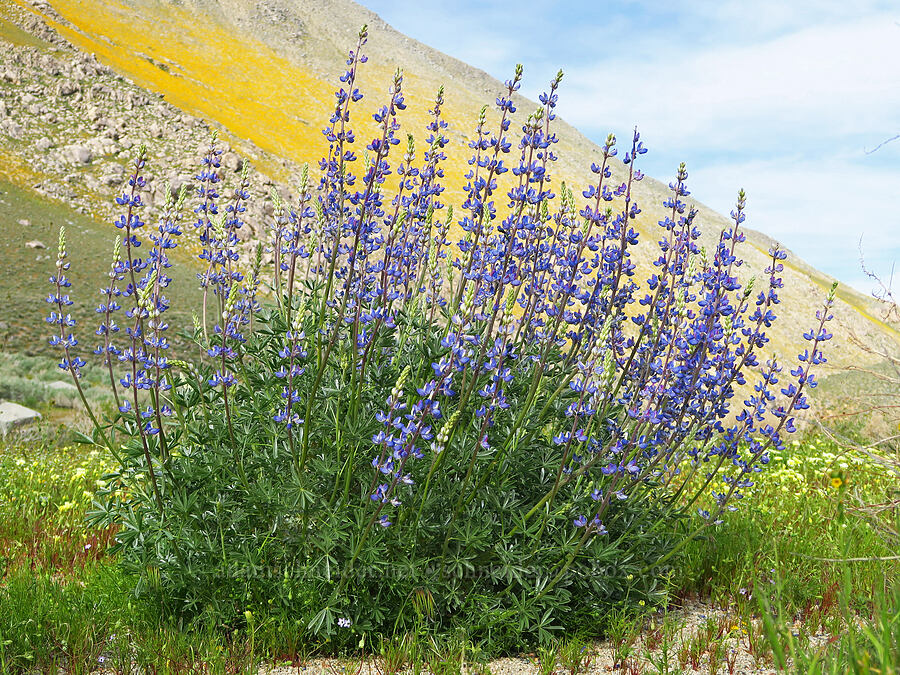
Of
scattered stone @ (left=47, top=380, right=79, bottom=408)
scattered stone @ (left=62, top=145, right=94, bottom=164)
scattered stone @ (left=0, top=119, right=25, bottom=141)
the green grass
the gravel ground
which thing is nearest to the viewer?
the green grass

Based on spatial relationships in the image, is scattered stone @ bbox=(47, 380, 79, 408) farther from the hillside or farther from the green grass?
the hillside

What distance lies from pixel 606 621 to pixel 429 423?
1.69 m

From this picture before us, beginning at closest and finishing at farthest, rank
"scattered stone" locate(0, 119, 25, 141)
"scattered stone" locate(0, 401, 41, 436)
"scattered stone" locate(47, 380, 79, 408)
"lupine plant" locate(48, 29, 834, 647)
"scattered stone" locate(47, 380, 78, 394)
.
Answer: "lupine plant" locate(48, 29, 834, 647) → "scattered stone" locate(0, 401, 41, 436) → "scattered stone" locate(47, 380, 79, 408) → "scattered stone" locate(47, 380, 78, 394) → "scattered stone" locate(0, 119, 25, 141)

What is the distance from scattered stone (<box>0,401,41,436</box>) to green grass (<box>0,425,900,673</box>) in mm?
4376

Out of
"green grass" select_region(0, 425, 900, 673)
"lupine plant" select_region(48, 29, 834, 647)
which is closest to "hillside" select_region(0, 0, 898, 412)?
"green grass" select_region(0, 425, 900, 673)

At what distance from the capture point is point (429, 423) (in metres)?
3.71

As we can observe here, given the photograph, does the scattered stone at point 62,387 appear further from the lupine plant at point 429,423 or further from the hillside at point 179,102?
the hillside at point 179,102

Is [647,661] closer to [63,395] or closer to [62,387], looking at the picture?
[63,395]

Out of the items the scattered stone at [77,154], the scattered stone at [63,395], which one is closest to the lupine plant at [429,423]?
the scattered stone at [63,395]

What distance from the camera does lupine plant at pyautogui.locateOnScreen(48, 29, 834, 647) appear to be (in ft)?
11.2

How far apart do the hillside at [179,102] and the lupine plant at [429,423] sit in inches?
821

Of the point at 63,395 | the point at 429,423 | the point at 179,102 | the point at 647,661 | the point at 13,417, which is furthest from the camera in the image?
the point at 179,102

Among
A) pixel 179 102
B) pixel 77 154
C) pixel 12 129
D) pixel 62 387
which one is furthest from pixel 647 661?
pixel 179 102

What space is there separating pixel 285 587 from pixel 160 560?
0.79 meters
